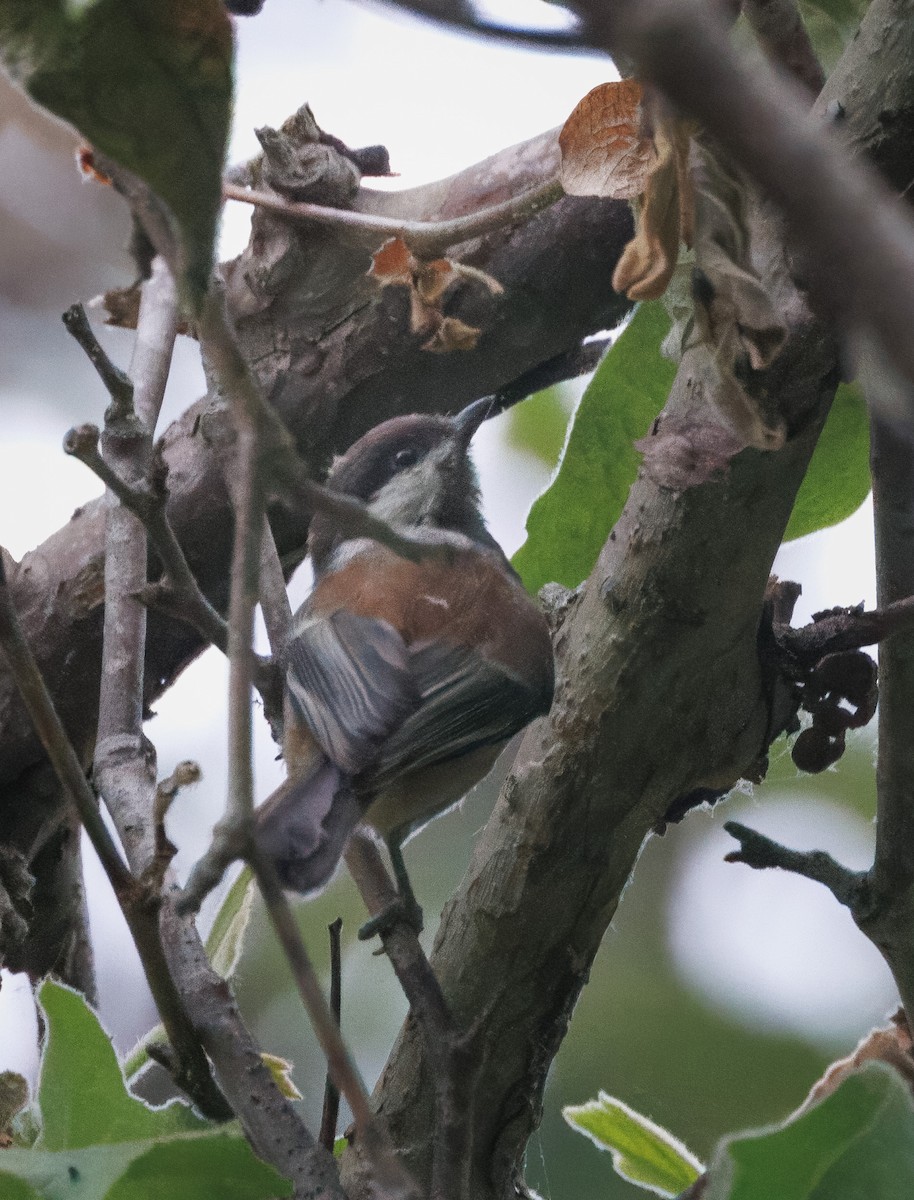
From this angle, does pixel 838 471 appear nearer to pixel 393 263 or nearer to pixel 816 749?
pixel 816 749

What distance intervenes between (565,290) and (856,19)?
1.50 ft

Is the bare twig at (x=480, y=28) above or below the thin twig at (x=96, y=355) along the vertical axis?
below

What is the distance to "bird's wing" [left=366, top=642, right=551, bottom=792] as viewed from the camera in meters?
0.97

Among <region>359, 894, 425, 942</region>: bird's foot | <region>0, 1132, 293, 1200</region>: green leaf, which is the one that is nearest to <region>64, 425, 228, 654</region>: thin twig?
<region>359, 894, 425, 942</region>: bird's foot

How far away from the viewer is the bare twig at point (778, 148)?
0.73 feet

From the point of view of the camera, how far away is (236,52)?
43 centimetres

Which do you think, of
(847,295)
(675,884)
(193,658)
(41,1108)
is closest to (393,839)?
(193,658)

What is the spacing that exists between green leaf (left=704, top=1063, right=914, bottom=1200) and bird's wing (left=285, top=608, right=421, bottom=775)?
47 centimetres

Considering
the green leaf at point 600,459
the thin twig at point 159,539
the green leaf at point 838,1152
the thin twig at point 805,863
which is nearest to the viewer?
the green leaf at point 838,1152

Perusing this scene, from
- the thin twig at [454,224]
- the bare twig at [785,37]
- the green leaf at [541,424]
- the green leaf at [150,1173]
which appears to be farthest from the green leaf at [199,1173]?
the green leaf at [541,424]

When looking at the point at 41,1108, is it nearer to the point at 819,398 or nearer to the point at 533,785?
the point at 533,785

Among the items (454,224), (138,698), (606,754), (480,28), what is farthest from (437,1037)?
(480,28)

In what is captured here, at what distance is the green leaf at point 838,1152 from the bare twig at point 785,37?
65 cm

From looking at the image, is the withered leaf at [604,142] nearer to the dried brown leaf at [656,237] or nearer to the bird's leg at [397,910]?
the dried brown leaf at [656,237]
